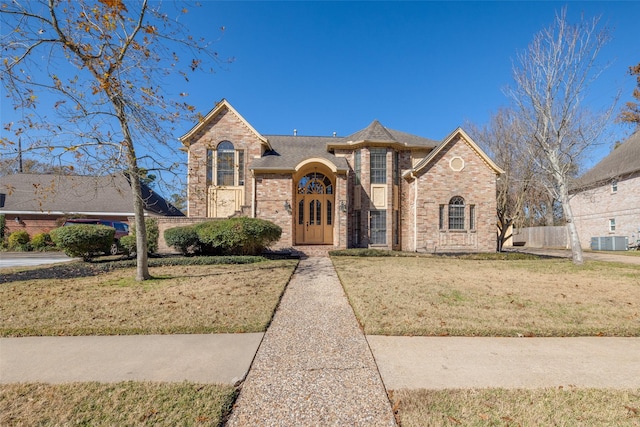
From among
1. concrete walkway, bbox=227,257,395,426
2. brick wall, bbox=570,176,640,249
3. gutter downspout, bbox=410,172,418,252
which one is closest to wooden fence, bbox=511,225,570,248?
brick wall, bbox=570,176,640,249

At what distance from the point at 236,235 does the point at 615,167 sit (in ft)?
102

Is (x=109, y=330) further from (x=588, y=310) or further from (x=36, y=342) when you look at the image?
(x=588, y=310)

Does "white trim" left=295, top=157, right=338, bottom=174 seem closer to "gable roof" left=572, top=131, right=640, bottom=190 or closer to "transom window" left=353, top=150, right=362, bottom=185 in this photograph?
A: "transom window" left=353, top=150, right=362, bottom=185

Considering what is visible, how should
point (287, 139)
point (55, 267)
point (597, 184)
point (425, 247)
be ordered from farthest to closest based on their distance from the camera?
point (597, 184), point (287, 139), point (425, 247), point (55, 267)

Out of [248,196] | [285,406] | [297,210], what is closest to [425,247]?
[297,210]

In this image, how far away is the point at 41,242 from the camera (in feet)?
56.0

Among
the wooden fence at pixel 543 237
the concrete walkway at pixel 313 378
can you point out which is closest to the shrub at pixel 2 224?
the concrete walkway at pixel 313 378

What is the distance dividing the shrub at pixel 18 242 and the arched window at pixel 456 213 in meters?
24.6

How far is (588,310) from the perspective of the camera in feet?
17.6

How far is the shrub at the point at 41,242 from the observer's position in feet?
55.9

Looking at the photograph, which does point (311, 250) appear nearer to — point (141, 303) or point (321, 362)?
point (141, 303)

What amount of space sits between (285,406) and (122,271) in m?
9.17

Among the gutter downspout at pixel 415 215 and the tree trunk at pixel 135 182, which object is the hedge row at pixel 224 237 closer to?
the tree trunk at pixel 135 182

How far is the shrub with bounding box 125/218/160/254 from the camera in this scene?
468 inches
